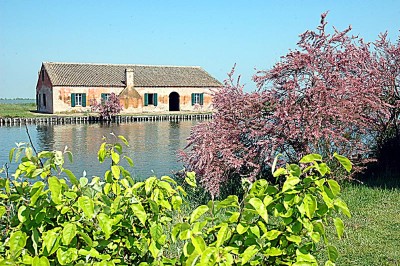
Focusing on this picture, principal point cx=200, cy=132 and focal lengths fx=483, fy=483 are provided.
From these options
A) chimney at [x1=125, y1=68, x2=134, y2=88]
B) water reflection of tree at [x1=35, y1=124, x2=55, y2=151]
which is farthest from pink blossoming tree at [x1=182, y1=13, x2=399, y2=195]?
chimney at [x1=125, y1=68, x2=134, y2=88]

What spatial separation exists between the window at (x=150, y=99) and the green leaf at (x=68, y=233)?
1705 inches

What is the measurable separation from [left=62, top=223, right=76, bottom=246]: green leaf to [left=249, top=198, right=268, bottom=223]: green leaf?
2.54 ft

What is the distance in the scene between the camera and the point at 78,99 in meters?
42.4

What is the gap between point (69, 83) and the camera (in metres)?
41.8

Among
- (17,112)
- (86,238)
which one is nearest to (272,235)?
(86,238)

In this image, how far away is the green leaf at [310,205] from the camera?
2051 millimetres

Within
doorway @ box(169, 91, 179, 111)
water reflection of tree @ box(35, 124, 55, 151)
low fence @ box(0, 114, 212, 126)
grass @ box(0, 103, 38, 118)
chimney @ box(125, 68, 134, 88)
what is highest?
chimney @ box(125, 68, 134, 88)

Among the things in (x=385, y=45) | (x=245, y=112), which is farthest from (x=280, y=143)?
(x=385, y=45)

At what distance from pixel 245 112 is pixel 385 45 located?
13.3 feet

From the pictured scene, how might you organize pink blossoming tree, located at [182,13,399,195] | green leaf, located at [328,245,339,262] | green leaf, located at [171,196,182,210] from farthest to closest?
pink blossoming tree, located at [182,13,399,195] → green leaf, located at [171,196,182,210] → green leaf, located at [328,245,339,262]

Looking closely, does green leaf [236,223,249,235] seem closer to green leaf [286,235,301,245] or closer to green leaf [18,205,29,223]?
green leaf [286,235,301,245]

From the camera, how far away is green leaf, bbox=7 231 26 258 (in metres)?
2.13

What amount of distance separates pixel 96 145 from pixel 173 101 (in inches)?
1014

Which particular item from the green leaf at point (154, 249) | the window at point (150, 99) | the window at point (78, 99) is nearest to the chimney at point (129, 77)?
the window at point (150, 99)
